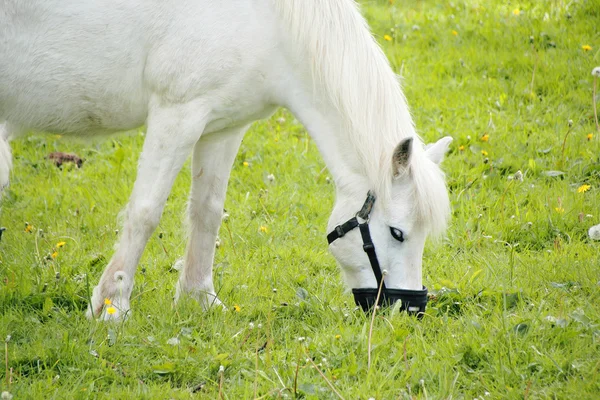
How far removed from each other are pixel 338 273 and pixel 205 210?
3.22ft

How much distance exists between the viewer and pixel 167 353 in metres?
3.75

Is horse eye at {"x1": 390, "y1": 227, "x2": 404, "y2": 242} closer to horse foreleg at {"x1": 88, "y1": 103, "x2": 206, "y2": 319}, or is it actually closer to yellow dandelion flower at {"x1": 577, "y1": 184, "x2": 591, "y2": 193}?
horse foreleg at {"x1": 88, "y1": 103, "x2": 206, "y2": 319}

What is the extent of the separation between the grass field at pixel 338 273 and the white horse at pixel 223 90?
39 cm

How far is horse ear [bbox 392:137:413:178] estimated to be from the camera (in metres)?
3.62

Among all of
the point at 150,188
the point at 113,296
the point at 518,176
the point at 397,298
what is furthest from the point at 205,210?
the point at 518,176

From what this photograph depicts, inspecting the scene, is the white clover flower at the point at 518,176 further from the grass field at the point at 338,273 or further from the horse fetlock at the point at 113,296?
the horse fetlock at the point at 113,296

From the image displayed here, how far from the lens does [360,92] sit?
385cm

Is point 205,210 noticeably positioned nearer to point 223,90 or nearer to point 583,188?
point 223,90

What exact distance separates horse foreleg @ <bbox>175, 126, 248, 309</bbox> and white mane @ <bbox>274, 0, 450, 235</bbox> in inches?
30.9

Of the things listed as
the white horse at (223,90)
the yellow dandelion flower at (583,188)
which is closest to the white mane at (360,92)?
the white horse at (223,90)

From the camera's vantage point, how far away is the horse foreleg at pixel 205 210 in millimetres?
4449

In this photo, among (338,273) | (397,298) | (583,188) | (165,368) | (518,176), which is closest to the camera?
(165,368)

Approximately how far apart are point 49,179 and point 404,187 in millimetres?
3548

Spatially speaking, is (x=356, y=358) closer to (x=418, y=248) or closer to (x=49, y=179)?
(x=418, y=248)
